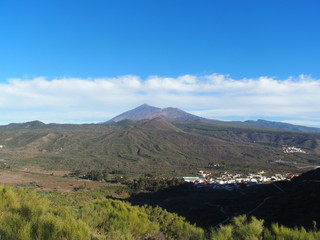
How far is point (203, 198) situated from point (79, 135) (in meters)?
114

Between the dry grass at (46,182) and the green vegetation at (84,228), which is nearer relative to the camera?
the green vegetation at (84,228)

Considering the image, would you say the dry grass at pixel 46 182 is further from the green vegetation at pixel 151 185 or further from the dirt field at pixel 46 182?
the green vegetation at pixel 151 185

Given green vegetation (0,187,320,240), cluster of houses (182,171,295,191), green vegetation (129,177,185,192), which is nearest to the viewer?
green vegetation (0,187,320,240)

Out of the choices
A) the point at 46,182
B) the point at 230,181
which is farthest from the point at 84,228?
the point at 46,182

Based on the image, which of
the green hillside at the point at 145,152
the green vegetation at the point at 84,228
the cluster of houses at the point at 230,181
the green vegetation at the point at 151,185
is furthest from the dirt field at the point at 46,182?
the green vegetation at the point at 84,228

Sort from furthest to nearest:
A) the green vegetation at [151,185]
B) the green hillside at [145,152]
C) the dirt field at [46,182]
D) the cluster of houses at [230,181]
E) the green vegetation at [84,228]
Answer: the green hillside at [145,152]
the cluster of houses at [230,181]
the dirt field at [46,182]
the green vegetation at [151,185]
the green vegetation at [84,228]

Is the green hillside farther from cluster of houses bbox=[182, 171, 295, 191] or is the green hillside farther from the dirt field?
the dirt field

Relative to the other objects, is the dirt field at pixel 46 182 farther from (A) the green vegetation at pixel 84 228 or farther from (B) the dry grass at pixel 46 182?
(A) the green vegetation at pixel 84 228

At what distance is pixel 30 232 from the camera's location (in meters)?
3.95

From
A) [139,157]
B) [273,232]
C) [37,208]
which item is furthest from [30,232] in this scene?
[139,157]

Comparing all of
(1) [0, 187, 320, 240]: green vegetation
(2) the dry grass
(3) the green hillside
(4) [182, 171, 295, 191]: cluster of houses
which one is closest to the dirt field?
(2) the dry grass

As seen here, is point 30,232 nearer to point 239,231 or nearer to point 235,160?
point 239,231

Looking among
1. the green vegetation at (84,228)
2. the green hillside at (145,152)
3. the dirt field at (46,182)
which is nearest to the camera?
the green vegetation at (84,228)

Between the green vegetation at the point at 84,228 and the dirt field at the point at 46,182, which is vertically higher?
the green vegetation at the point at 84,228
